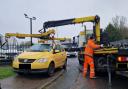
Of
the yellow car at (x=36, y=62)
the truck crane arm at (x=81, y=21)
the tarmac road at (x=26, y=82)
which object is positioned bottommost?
the tarmac road at (x=26, y=82)

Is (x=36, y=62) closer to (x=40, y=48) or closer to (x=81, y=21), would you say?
(x=40, y=48)

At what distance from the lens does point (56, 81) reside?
44.9 feet

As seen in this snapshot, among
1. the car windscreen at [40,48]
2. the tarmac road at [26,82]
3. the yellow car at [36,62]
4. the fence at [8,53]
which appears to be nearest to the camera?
the tarmac road at [26,82]

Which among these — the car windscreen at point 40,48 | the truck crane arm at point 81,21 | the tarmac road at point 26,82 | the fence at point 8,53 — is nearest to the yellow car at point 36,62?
the car windscreen at point 40,48

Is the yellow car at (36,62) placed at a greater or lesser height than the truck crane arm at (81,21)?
lesser

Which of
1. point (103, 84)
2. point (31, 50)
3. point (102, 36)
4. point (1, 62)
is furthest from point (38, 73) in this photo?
point (1, 62)

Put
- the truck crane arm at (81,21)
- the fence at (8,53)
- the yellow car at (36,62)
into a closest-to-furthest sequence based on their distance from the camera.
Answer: the yellow car at (36,62) → the truck crane arm at (81,21) → the fence at (8,53)

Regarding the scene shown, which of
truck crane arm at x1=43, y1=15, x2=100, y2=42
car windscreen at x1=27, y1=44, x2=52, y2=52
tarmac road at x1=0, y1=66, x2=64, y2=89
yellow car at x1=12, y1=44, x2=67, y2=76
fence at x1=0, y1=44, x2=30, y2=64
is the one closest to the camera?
tarmac road at x1=0, y1=66, x2=64, y2=89

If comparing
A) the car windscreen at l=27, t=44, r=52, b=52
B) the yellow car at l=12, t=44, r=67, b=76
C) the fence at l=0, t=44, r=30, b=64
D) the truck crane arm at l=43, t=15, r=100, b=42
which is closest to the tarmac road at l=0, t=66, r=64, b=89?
the yellow car at l=12, t=44, r=67, b=76

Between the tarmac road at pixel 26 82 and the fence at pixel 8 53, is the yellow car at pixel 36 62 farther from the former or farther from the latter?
the fence at pixel 8 53

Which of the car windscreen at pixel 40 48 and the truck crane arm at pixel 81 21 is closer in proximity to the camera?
the car windscreen at pixel 40 48

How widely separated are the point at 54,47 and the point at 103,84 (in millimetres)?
4966

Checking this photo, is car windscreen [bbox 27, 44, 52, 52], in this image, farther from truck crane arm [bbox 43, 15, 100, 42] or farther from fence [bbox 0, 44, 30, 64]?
fence [bbox 0, 44, 30, 64]

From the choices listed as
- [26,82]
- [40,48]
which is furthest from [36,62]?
[40,48]
